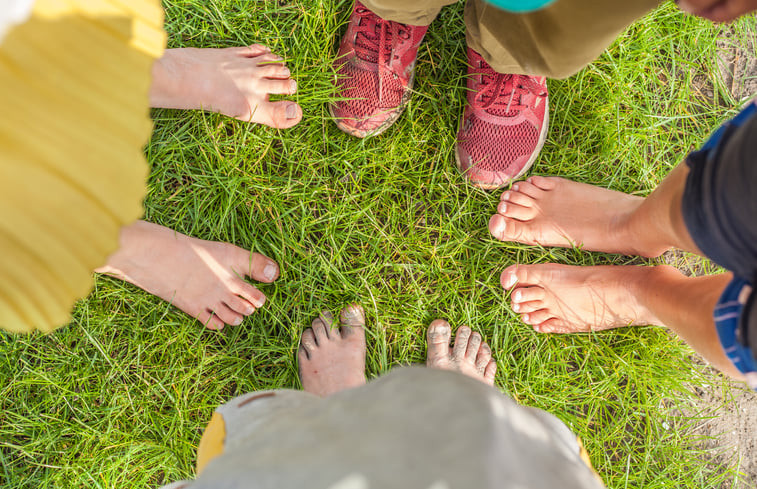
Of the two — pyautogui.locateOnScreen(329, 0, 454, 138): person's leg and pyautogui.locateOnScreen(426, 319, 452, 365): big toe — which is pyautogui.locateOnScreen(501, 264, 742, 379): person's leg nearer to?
pyautogui.locateOnScreen(426, 319, 452, 365): big toe

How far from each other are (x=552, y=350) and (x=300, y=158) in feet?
3.49

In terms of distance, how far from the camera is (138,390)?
59.2 inches

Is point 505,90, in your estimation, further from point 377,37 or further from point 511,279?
point 511,279

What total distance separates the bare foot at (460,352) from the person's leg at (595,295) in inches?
7.1

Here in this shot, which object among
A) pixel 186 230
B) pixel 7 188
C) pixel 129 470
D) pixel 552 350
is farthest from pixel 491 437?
pixel 129 470

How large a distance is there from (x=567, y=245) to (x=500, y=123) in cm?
46

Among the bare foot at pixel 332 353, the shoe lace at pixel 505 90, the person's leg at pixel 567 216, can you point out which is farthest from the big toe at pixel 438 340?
the shoe lace at pixel 505 90

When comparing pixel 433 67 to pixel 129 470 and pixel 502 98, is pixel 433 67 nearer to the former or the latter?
pixel 502 98

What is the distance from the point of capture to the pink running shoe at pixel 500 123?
147 cm

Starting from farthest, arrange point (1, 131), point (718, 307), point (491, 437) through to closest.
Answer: point (718, 307) → point (491, 437) → point (1, 131)

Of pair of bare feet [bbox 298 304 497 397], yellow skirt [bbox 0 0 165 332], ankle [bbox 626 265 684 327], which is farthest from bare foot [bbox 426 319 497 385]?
yellow skirt [bbox 0 0 165 332]

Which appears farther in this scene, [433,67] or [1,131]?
[433,67]

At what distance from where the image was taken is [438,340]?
5.02ft

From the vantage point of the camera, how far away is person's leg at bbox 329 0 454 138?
145 cm
